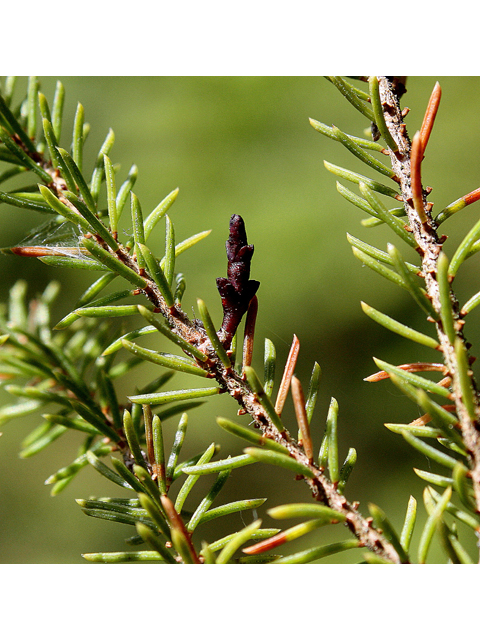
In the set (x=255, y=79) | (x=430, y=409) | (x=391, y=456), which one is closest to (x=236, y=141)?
(x=255, y=79)

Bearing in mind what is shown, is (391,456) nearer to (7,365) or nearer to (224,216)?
(224,216)

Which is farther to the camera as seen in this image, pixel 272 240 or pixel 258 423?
pixel 272 240

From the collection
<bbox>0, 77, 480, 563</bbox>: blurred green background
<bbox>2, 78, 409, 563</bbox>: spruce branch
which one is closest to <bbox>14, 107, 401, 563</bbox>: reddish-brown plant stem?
<bbox>2, 78, 409, 563</bbox>: spruce branch

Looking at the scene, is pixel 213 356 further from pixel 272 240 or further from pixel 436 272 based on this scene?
pixel 272 240

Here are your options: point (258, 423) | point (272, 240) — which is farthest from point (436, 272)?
point (272, 240)

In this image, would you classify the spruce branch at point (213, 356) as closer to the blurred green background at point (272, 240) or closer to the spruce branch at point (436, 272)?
the spruce branch at point (436, 272)
